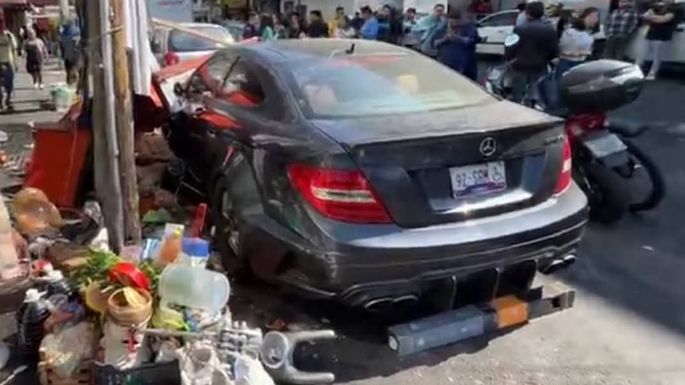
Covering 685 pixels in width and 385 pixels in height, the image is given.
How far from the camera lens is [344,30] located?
64.2ft

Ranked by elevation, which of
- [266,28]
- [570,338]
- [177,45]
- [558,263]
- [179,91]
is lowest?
[266,28]

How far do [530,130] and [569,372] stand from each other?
1.20m

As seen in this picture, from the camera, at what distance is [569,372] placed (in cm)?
352

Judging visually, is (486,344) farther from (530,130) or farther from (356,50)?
(356,50)


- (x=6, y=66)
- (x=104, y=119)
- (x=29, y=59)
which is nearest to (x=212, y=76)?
(x=104, y=119)

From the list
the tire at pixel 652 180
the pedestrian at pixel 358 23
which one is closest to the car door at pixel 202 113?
the tire at pixel 652 180

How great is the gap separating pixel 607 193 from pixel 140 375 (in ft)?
12.6

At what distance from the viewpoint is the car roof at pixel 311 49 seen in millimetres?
4590

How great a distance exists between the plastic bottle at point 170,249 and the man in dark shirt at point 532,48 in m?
5.42

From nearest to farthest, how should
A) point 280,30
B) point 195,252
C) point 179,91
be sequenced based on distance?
point 195,252 < point 179,91 < point 280,30

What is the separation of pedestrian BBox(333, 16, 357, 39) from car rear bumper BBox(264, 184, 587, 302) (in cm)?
1452

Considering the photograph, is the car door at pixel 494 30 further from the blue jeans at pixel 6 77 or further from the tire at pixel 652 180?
the tire at pixel 652 180

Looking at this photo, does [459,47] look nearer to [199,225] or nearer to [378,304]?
[199,225]

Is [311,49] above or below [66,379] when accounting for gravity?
above
